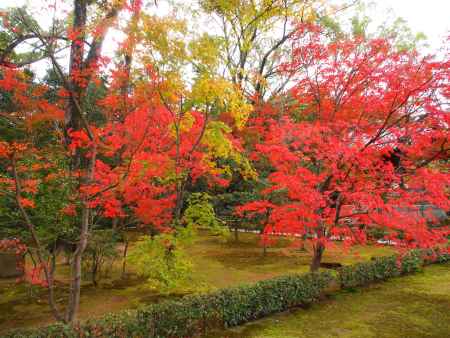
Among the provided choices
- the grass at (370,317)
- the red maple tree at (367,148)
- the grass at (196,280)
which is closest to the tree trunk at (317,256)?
the red maple tree at (367,148)

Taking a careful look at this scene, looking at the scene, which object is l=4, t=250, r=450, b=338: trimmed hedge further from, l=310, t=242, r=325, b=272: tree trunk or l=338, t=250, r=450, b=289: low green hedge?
l=310, t=242, r=325, b=272: tree trunk

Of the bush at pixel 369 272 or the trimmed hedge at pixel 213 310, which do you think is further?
the bush at pixel 369 272

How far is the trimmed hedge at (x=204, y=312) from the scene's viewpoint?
605cm

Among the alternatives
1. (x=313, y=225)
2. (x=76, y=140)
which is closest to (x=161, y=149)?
(x=76, y=140)

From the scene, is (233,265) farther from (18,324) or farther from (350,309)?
(18,324)

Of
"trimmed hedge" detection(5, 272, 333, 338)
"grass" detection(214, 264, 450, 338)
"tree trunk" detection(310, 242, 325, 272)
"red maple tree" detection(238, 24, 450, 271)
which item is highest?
"red maple tree" detection(238, 24, 450, 271)

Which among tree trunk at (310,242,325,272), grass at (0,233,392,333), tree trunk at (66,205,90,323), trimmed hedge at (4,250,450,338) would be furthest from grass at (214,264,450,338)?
tree trunk at (66,205,90,323)

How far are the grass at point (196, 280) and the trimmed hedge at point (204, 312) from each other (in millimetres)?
564

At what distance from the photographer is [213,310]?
788 centimetres

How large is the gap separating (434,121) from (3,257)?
1606 centimetres

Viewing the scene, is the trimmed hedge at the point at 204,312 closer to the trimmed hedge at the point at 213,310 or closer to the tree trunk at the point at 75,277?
the trimmed hedge at the point at 213,310

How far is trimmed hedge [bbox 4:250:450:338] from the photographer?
6077 millimetres

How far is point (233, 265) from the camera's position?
14883 mm

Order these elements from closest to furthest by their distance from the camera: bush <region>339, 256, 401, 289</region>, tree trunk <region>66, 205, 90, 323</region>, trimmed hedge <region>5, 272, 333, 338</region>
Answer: trimmed hedge <region>5, 272, 333, 338</region>, tree trunk <region>66, 205, 90, 323</region>, bush <region>339, 256, 401, 289</region>
